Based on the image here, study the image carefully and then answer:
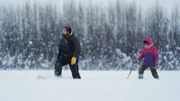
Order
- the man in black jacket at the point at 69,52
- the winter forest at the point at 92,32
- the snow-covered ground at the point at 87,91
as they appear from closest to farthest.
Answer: the snow-covered ground at the point at 87,91 < the man in black jacket at the point at 69,52 < the winter forest at the point at 92,32

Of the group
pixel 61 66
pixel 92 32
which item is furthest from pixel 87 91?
pixel 92 32

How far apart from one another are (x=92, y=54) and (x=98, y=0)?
6.18 feet

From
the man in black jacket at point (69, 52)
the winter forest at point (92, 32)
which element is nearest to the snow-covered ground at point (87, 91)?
the man in black jacket at point (69, 52)

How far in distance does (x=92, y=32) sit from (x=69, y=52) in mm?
4132

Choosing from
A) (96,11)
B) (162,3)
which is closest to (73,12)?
(96,11)

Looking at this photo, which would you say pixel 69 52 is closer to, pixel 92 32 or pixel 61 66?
pixel 61 66

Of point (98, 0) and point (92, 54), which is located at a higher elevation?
point (98, 0)

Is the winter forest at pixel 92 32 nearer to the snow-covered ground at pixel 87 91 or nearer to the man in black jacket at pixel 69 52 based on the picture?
the man in black jacket at pixel 69 52

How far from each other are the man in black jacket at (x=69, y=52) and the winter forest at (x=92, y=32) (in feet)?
12.8

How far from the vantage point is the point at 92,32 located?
10594mm

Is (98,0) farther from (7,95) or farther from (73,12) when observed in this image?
(7,95)

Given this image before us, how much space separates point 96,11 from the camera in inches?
420

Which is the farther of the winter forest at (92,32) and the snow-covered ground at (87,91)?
the winter forest at (92,32)

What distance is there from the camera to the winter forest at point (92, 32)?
1052cm
